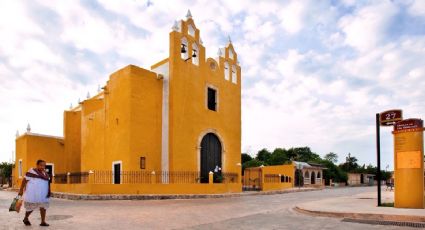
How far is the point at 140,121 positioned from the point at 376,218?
15369 millimetres

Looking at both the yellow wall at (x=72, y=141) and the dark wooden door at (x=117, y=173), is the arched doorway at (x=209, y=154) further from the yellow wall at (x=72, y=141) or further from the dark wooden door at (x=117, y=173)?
the yellow wall at (x=72, y=141)

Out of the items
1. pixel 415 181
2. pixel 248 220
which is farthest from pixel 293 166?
pixel 248 220

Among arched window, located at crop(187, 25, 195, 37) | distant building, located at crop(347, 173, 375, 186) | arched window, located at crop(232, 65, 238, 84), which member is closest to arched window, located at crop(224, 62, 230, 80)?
arched window, located at crop(232, 65, 238, 84)

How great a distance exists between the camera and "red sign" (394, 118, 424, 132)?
38.3 feet

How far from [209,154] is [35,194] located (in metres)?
18.1

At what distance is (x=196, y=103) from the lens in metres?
24.8

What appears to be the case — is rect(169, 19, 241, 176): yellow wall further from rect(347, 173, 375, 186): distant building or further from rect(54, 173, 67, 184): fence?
rect(347, 173, 375, 186): distant building

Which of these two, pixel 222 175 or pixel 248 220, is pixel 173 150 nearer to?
pixel 222 175

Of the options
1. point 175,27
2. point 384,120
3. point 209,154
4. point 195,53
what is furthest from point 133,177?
point 384,120

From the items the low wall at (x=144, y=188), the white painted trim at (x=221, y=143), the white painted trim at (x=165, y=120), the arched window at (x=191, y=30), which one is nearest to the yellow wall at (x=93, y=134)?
the low wall at (x=144, y=188)

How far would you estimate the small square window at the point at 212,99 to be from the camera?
26531mm

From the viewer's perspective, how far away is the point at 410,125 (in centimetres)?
1180

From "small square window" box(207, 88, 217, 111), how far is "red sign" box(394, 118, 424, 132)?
15.6m

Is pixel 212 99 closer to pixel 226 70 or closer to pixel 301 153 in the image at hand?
pixel 226 70
